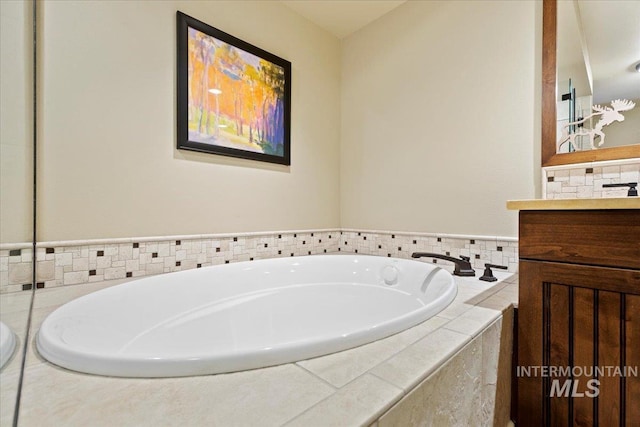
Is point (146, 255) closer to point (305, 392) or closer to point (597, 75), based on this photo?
point (305, 392)

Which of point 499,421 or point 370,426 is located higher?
point 370,426

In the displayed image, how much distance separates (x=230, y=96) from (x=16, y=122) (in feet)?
3.13

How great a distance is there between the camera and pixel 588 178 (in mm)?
1340

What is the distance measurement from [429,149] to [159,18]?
5.62ft

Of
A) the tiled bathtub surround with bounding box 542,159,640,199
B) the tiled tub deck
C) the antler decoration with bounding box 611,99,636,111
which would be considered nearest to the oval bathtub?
the tiled tub deck

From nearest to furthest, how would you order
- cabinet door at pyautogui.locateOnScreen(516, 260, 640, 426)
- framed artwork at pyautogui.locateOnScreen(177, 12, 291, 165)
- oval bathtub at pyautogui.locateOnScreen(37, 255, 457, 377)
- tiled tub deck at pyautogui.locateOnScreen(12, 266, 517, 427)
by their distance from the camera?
tiled tub deck at pyautogui.locateOnScreen(12, 266, 517, 427) < oval bathtub at pyautogui.locateOnScreen(37, 255, 457, 377) < cabinet door at pyautogui.locateOnScreen(516, 260, 640, 426) < framed artwork at pyautogui.locateOnScreen(177, 12, 291, 165)

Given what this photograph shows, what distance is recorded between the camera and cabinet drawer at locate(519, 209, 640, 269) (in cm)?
79

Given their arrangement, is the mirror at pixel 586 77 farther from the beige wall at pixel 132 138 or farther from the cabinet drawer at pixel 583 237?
the beige wall at pixel 132 138

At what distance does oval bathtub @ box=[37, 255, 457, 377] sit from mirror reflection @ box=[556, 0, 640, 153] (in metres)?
0.97

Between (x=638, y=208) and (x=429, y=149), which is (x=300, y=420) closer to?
(x=638, y=208)

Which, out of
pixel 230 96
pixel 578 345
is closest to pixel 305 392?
pixel 578 345

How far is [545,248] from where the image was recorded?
930 mm

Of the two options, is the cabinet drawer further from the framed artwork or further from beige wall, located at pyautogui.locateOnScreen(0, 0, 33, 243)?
beige wall, located at pyautogui.locateOnScreen(0, 0, 33, 243)

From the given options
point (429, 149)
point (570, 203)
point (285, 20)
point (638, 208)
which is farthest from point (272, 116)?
point (638, 208)
